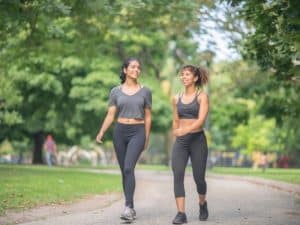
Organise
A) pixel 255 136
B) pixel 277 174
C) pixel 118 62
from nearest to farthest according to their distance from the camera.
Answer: pixel 277 174 → pixel 118 62 → pixel 255 136

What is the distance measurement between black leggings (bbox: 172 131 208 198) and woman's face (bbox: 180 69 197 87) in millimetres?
615

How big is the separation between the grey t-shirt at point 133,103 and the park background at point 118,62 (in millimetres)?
1866

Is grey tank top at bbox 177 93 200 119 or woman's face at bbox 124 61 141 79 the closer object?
grey tank top at bbox 177 93 200 119

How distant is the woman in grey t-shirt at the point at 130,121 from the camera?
9656mm

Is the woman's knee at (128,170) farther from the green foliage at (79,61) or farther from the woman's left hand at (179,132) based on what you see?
the green foliage at (79,61)

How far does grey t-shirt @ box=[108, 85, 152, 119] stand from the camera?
9703mm

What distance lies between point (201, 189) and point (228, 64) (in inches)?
944

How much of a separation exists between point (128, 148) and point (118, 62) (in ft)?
107

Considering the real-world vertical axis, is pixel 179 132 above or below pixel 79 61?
below

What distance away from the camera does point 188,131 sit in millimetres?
9148

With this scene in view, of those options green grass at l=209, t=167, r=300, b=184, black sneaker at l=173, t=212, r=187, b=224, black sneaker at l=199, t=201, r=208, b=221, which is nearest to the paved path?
black sneaker at l=199, t=201, r=208, b=221

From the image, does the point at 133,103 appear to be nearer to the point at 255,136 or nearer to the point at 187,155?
the point at 187,155

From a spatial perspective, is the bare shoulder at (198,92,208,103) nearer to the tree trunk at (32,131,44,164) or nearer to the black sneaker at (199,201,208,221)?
the black sneaker at (199,201,208,221)

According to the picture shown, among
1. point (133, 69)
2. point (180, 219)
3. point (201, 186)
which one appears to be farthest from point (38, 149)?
point (180, 219)
